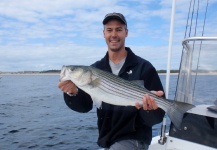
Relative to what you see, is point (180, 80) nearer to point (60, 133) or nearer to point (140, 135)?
point (140, 135)

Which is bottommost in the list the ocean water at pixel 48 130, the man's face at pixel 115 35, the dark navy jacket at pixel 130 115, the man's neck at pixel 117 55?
the ocean water at pixel 48 130

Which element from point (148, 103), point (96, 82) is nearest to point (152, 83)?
point (148, 103)

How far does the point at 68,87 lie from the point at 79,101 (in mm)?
475

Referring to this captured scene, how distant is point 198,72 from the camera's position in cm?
530

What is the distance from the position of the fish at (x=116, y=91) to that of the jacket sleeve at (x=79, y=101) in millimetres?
570

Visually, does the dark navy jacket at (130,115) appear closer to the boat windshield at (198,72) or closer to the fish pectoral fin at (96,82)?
the fish pectoral fin at (96,82)

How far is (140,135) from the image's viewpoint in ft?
14.7

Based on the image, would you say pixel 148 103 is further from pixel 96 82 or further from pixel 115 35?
pixel 115 35

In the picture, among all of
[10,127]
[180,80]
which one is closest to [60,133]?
[10,127]

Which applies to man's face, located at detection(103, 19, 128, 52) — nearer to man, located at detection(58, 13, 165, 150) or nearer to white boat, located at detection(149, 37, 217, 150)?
man, located at detection(58, 13, 165, 150)

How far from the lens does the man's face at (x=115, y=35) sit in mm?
4707

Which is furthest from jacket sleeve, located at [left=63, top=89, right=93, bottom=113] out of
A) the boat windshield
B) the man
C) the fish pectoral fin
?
the boat windshield

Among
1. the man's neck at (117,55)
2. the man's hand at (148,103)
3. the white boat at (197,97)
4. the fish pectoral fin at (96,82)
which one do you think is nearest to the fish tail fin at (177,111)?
the man's hand at (148,103)

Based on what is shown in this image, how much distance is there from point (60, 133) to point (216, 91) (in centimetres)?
1261
